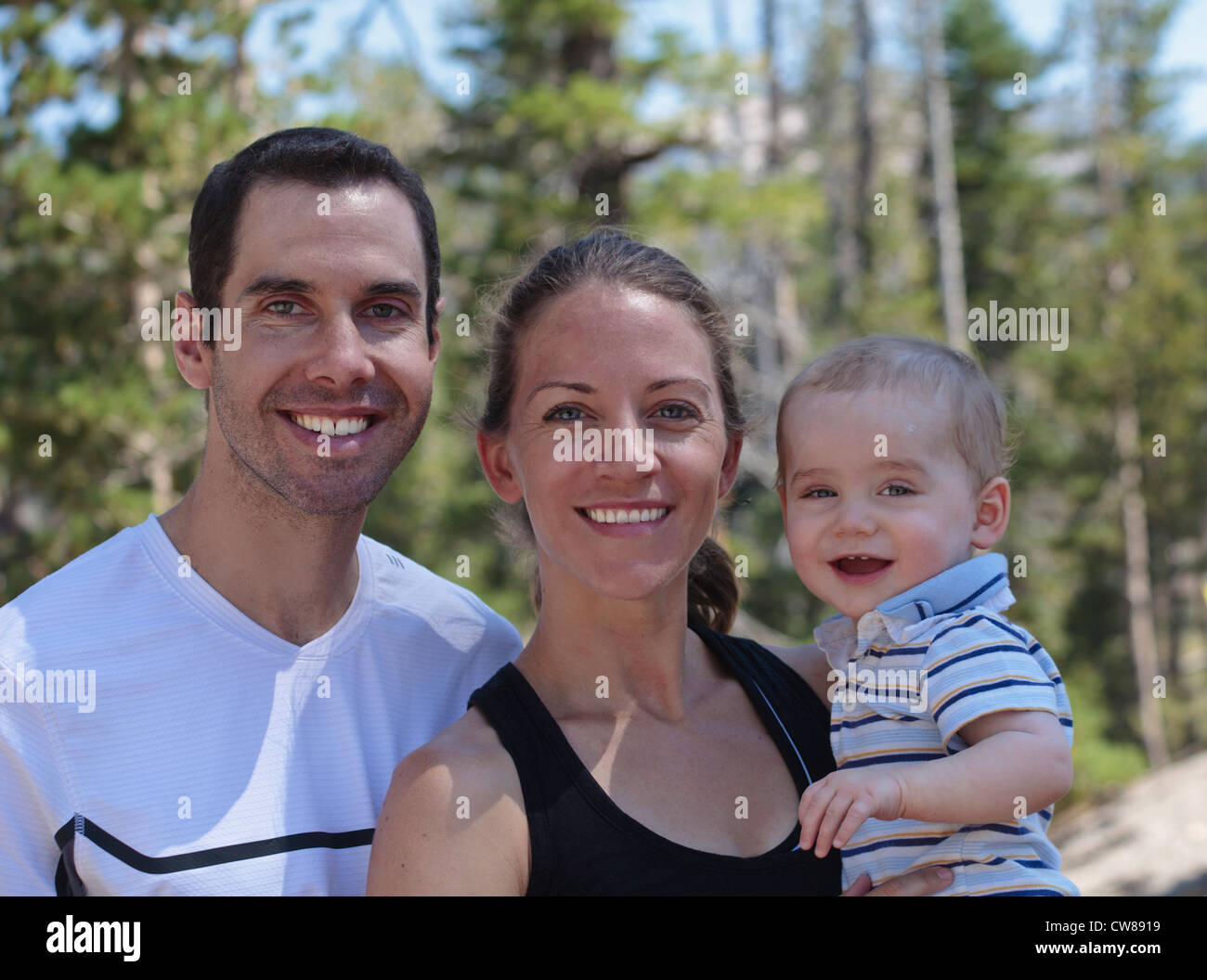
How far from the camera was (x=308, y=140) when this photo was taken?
253cm

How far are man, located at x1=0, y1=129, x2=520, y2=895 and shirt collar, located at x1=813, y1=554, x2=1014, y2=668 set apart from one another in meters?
0.93

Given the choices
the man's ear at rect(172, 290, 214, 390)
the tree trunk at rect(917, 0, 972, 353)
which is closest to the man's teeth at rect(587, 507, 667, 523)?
the man's ear at rect(172, 290, 214, 390)

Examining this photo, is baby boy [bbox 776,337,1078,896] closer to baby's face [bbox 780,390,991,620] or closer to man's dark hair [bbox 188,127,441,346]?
baby's face [bbox 780,390,991,620]

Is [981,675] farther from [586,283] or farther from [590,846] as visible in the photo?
[586,283]

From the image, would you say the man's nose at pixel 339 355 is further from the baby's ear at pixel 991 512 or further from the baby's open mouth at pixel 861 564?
the baby's ear at pixel 991 512

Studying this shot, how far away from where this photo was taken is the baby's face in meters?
2.41

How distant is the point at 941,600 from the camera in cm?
236

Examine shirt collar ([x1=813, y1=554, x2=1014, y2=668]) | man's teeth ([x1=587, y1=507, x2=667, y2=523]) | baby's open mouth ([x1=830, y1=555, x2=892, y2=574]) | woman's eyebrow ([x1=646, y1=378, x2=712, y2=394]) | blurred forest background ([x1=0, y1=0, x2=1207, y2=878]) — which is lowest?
shirt collar ([x1=813, y1=554, x2=1014, y2=668])

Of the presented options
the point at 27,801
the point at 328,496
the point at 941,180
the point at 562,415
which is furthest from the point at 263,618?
the point at 941,180

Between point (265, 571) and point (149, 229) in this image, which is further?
point (149, 229)

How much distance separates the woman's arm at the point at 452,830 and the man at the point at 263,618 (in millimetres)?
359

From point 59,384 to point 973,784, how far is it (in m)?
8.94
